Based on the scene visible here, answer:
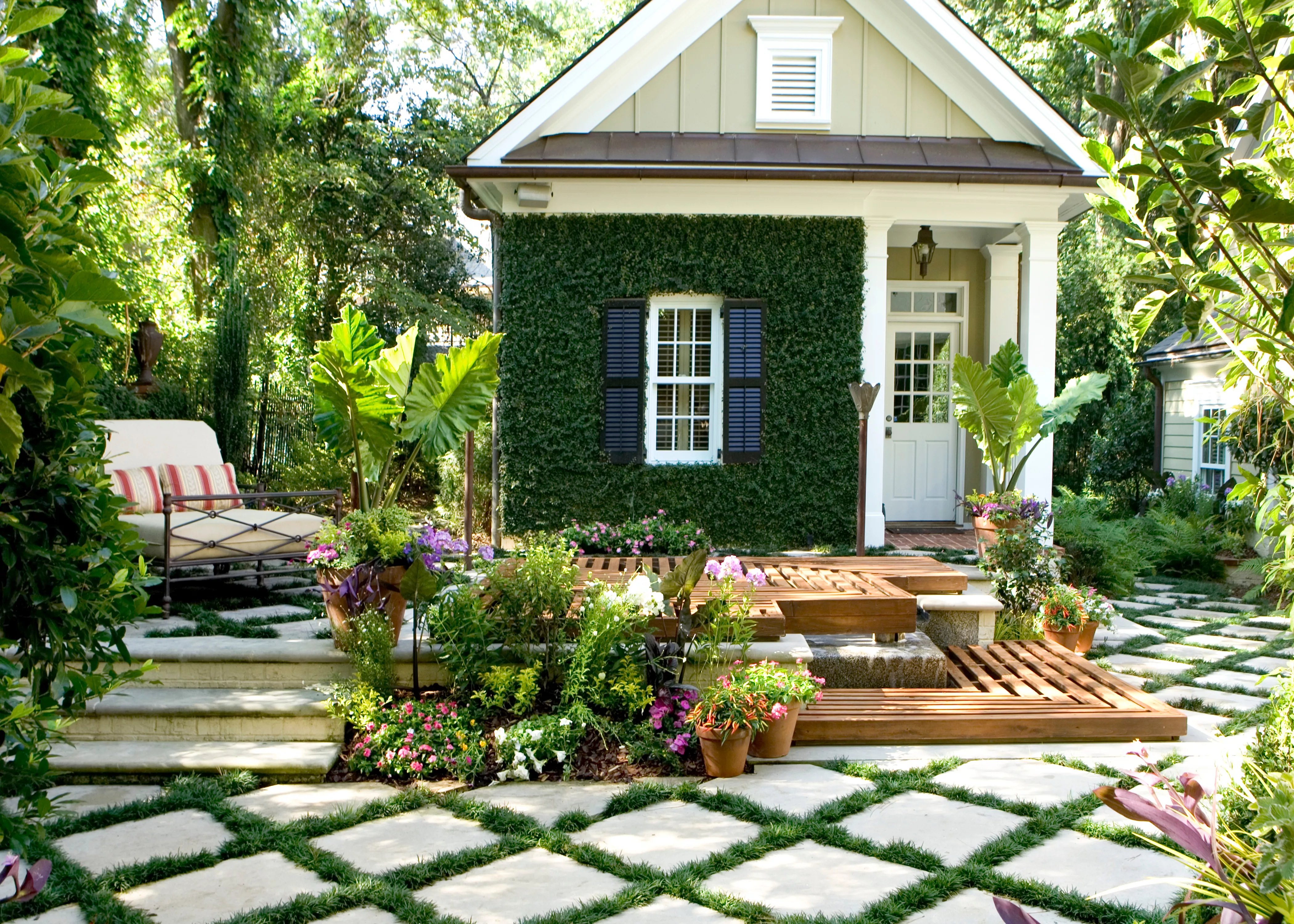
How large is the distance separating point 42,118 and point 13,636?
113 cm

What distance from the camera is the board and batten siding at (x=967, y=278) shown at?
1084cm

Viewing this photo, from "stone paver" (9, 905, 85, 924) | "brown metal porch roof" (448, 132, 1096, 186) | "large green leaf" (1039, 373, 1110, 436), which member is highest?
"brown metal porch roof" (448, 132, 1096, 186)

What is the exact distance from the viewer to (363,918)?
2.93m

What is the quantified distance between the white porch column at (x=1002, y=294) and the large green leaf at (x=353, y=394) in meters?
6.83

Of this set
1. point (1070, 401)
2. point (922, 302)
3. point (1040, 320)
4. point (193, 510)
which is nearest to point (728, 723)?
point (193, 510)

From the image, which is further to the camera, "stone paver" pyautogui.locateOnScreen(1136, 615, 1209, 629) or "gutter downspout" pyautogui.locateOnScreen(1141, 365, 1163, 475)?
"gutter downspout" pyautogui.locateOnScreen(1141, 365, 1163, 475)

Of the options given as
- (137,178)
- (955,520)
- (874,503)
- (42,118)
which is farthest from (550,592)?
(137,178)

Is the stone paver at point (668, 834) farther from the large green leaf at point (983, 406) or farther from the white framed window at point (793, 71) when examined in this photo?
the white framed window at point (793, 71)

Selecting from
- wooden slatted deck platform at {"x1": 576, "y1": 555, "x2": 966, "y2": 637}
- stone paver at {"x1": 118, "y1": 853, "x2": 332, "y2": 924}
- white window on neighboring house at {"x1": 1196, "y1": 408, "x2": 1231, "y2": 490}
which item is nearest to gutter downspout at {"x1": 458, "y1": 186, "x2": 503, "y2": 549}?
wooden slatted deck platform at {"x1": 576, "y1": 555, "x2": 966, "y2": 637}

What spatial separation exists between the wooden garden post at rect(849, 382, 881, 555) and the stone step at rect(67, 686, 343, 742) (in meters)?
4.67

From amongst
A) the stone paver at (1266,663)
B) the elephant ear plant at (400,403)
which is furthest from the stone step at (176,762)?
the stone paver at (1266,663)

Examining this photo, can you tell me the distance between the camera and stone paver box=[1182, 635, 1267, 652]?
6707mm

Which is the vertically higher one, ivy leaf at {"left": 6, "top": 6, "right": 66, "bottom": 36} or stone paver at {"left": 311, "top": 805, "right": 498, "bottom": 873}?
ivy leaf at {"left": 6, "top": 6, "right": 66, "bottom": 36}

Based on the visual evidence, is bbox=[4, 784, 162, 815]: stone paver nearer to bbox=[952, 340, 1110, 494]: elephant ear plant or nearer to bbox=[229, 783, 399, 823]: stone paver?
bbox=[229, 783, 399, 823]: stone paver
